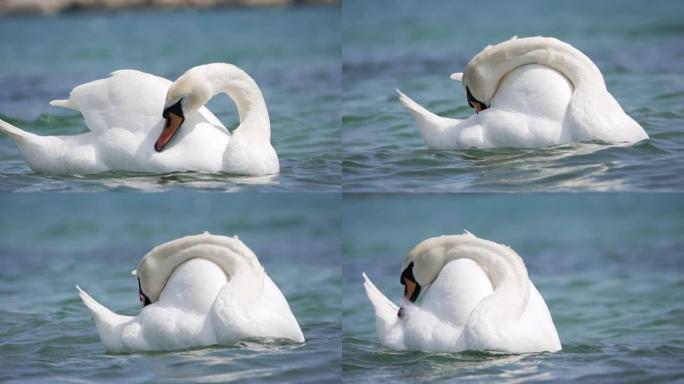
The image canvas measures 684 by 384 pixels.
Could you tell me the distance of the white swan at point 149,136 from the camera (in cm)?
1060

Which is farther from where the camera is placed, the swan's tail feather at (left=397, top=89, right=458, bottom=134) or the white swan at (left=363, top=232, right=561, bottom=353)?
the swan's tail feather at (left=397, top=89, right=458, bottom=134)

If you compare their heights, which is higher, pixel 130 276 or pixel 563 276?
pixel 130 276

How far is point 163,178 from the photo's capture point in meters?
10.6

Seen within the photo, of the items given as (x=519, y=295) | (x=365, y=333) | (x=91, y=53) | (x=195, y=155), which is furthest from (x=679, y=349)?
(x=91, y=53)

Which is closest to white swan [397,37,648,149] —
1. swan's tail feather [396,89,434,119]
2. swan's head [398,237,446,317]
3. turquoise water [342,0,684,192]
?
turquoise water [342,0,684,192]

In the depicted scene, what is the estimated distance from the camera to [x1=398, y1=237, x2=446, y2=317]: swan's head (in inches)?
416

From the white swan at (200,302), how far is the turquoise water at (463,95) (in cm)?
109

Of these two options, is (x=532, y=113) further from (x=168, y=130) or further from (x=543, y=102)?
(x=168, y=130)

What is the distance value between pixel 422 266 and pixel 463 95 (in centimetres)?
275

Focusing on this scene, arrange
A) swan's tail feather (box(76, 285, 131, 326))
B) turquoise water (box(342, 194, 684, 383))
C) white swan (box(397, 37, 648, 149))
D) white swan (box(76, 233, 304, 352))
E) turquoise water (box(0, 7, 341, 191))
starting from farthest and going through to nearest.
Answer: turquoise water (box(0, 7, 341, 191))
white swan (box(397, 37, 648, 149))
swan's tail feather (box(76, 285, 131, 326))
turquoise water (box(342, 194, 684, 383))
white swan (box(76, 233, 304, 352))

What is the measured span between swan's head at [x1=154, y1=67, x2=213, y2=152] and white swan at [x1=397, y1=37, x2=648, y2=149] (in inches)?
47.4

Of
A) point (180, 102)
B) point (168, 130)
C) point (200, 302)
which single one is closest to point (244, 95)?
point (180, 102)

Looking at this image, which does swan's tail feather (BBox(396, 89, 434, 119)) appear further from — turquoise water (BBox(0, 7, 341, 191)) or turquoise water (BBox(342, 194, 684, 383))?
turquoise water (BBox(342, 194, 684, 383))

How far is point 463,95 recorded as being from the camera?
13.1 metres
